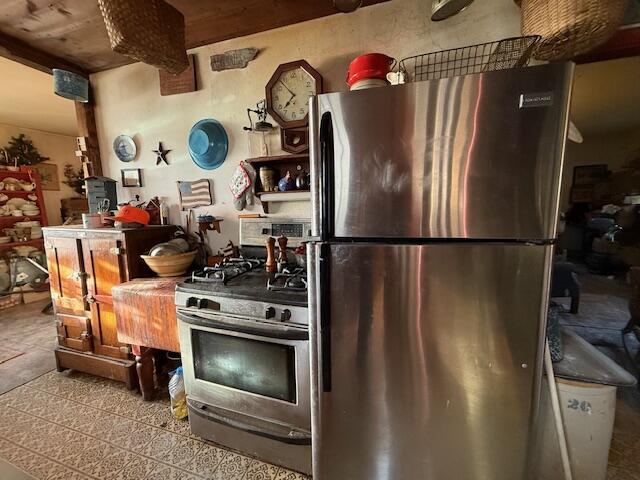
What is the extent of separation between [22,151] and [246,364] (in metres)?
5.54

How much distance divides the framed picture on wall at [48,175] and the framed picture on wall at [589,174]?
22.6 feet

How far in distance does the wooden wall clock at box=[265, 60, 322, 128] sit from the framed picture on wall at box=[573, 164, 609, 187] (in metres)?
1.68

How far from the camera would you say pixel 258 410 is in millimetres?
1419

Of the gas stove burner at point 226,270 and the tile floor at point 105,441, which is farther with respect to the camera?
the gas stove burner at point 226,270

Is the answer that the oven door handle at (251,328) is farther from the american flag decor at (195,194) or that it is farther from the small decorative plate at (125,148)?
the small decorative plate at (125,148)

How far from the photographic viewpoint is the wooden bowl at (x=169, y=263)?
190 centimetres

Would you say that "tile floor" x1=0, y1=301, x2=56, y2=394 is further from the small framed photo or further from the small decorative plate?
the small decorative plate

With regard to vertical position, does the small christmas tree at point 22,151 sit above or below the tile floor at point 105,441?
above

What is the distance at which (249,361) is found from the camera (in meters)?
1.42

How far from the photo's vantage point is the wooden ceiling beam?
198cm

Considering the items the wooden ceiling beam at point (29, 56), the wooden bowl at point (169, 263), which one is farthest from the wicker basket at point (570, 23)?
the wooden ceiling beam at point (29, 56)

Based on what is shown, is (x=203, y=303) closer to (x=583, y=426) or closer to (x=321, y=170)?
(x=321, y=170)

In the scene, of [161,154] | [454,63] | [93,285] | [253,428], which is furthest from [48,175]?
[454,63]

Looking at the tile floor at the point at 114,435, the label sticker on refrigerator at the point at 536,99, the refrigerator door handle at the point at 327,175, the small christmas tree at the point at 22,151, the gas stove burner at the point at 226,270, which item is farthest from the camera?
the small christmas tree at the point at 22,151
